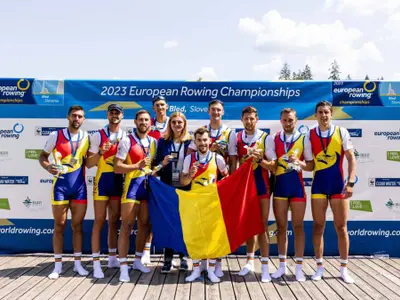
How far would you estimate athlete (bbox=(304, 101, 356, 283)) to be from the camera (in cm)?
509

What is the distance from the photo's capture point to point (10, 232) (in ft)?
21.7

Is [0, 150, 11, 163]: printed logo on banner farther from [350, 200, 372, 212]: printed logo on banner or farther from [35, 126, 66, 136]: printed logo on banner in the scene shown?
[350, 200, 372, 212]: printed logo on banner

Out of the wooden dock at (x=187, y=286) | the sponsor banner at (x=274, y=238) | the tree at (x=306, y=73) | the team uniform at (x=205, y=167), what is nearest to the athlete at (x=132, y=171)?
the wooden dock at (x=187, y=286)

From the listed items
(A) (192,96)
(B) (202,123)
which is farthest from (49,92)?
(B) (202,123)

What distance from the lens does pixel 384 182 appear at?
651cm

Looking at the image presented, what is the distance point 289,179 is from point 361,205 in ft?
7.15

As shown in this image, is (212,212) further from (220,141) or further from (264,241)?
(220,141)

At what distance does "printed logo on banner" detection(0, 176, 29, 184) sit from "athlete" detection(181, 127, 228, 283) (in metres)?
3.06

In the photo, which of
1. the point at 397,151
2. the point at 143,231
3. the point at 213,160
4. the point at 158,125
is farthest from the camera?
the point at 397,151

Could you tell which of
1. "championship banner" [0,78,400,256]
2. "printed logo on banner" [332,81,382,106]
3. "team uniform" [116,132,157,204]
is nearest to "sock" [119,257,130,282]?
"team uniform" [116,132,157,204]

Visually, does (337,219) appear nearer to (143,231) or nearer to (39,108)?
(143,231)

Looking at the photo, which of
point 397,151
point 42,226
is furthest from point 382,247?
point 42,226

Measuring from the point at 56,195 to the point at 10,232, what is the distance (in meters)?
2.07

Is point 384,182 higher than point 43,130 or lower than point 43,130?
lower
